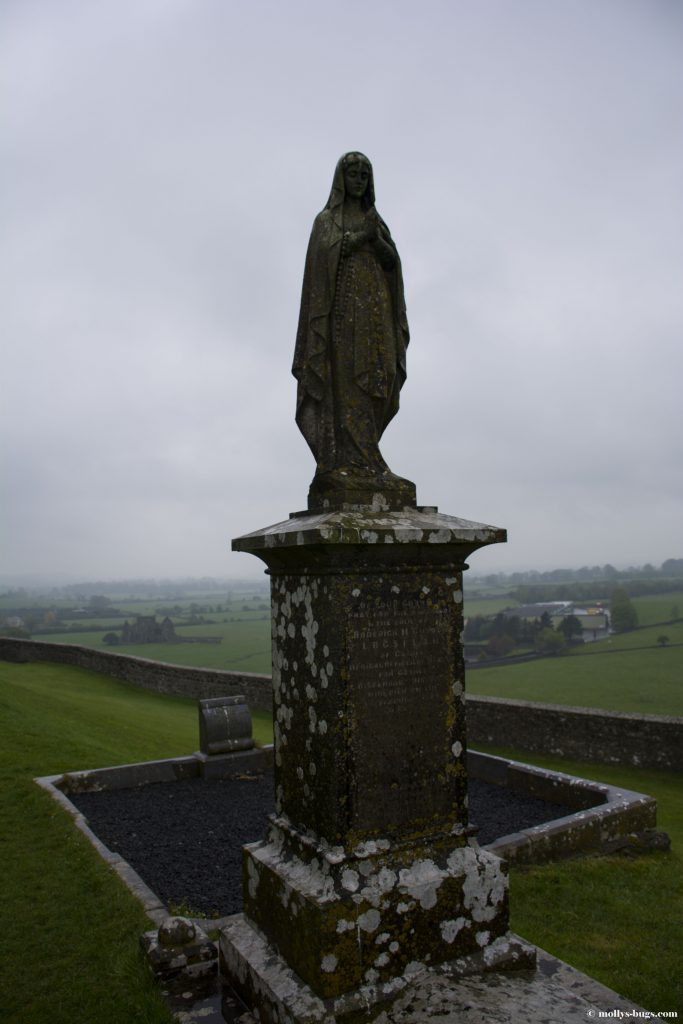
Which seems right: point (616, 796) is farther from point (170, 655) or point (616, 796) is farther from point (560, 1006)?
point (170, 655)

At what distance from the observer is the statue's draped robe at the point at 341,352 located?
4.32 meters

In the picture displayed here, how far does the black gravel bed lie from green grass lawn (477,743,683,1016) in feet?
4.69

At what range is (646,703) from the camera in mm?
13688

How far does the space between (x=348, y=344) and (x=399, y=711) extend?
2.32 meters

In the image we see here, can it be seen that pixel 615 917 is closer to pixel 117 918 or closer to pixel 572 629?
pixel 117 918

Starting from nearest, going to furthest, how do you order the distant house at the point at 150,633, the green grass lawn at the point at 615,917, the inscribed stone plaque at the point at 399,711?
the inscribed stone plaque at the point at 399,711
the green grass lawn at the point at 615,917
the distant house at the point at 150,633

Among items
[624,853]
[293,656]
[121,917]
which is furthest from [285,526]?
[624,853]

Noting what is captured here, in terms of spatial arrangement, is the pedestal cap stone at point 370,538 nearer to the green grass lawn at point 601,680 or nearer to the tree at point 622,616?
the green grass lawn at point 601,680

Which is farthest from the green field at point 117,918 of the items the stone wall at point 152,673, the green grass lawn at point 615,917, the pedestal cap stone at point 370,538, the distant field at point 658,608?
the distant field at point 658,608

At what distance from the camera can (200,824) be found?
8938 mm

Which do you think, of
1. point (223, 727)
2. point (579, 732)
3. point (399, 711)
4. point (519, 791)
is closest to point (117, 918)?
point (399, 711)

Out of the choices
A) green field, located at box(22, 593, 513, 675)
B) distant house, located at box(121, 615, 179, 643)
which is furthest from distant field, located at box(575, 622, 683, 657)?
distant house, located at box(121, 615, 179, 643)

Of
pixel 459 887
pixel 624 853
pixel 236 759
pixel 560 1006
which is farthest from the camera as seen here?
pixel 236 759

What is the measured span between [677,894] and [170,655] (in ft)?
74.4
